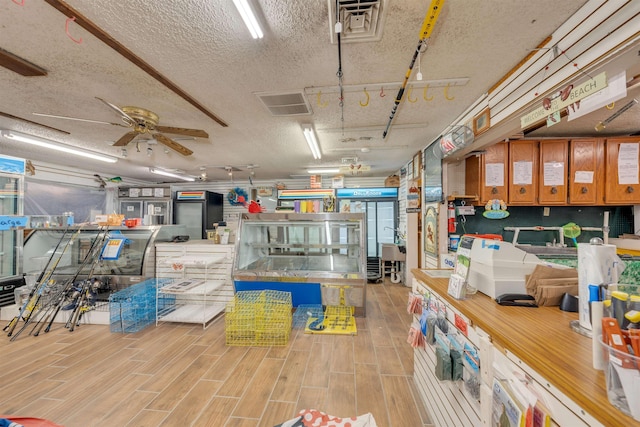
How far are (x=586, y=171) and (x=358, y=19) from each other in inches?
160

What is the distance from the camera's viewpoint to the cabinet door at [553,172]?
134 inches

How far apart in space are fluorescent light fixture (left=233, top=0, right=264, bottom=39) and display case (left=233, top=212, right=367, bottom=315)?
2.50 metres

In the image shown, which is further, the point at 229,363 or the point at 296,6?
the point at 229,363

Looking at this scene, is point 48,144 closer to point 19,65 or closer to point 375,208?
point 19,65

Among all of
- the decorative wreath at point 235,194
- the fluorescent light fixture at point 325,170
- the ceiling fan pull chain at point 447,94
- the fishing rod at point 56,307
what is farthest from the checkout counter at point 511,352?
the decorative wreath at point 235,194

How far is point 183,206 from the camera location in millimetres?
7832

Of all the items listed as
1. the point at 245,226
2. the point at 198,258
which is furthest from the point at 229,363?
the point at 245,226

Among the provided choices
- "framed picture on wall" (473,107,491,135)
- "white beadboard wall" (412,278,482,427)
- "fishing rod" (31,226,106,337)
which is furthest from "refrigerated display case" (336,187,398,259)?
"fishing rod" (31,226,106,337)

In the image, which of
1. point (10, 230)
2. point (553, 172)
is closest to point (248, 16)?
point (553, 172)

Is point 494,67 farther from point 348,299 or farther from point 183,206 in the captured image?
point 183,206

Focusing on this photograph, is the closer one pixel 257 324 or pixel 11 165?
pixel 257 324

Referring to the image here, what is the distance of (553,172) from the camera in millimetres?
3432

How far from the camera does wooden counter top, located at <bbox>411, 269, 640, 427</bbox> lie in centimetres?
65

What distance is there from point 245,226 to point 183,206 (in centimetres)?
502
